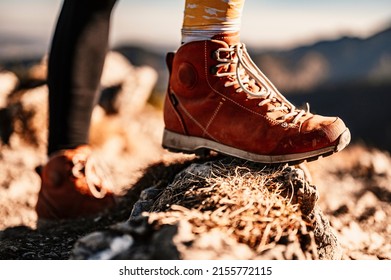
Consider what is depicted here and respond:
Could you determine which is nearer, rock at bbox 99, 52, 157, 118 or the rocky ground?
the rocky ground

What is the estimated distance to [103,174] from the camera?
99.1 inches

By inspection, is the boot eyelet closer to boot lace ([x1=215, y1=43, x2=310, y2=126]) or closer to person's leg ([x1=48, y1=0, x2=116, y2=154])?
boot lace ([x1=215, y1=43, x2=310, y2=126])

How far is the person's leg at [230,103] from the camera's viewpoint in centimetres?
194

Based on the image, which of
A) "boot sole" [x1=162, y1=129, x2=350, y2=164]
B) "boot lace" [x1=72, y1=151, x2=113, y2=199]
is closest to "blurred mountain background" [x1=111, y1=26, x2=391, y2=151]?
"boot lace" [x1=72, y1=151, x2=113, y2=199]

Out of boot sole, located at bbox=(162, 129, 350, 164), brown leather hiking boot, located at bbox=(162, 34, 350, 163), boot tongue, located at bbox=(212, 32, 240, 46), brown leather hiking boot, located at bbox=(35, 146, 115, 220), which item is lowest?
brown leather hiking boot, located at bbox=(35, 146, 115, 220)

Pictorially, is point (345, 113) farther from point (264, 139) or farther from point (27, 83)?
point (264, 139)

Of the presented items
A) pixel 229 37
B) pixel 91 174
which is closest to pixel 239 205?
pixel 229 37

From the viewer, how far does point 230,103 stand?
6.67 ft

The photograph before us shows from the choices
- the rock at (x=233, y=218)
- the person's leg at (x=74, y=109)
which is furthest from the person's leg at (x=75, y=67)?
the rock at (x=233, y=218)

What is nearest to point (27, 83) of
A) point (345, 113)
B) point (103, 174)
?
point (103, 174)

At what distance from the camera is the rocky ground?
1516 mm

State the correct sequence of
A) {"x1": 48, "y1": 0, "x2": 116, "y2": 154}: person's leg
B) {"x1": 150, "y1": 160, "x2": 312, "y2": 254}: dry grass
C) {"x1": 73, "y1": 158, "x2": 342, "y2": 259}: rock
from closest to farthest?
→ {"x1": 73, "y1": 158, "x2": 342, "y2": 259}: rock
{"x1": 150, "y1": 160, "x2": 312, "y2": 254}: dry grass
{"x1": 48, "y1": 0, "x2": 116, "y2": 154}: person's leg

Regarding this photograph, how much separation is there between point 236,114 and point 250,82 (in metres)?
0.13
